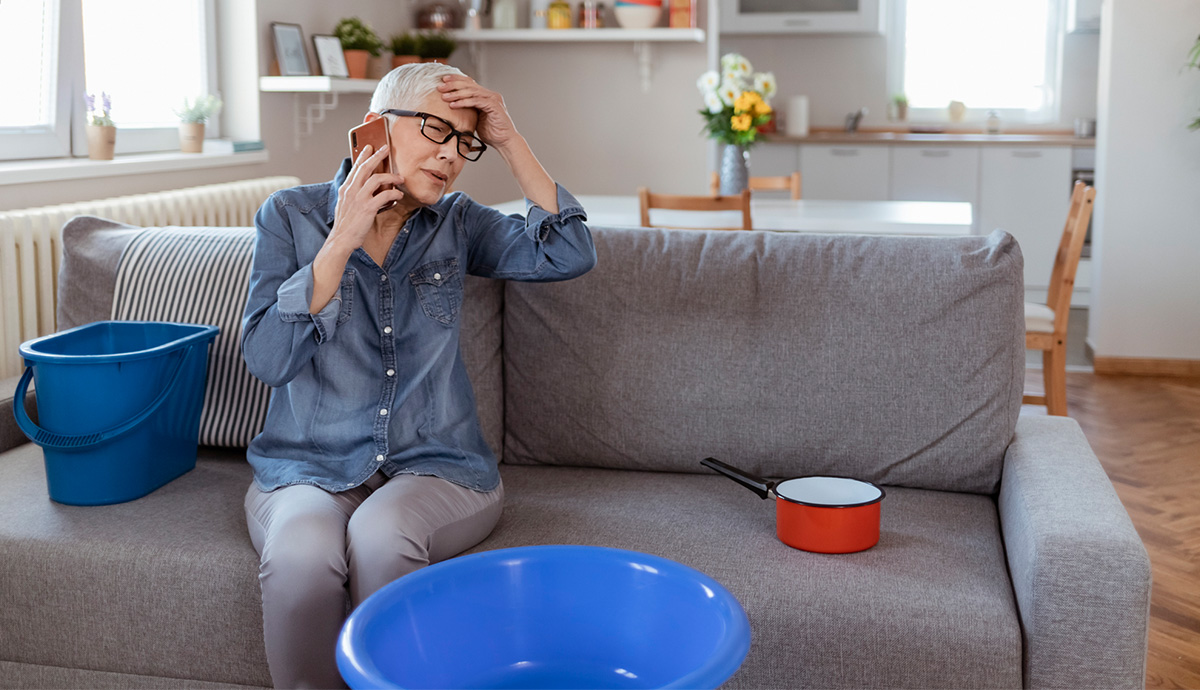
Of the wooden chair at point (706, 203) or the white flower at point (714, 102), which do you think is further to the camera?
the white flower at point (714, 102)

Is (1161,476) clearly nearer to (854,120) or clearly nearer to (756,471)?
(756,471)

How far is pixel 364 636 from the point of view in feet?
3.14

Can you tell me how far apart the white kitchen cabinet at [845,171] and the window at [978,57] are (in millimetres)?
760

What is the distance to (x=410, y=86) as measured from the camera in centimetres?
153

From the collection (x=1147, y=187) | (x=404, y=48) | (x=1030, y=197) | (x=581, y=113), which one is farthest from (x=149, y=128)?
(x=1030, y=197)

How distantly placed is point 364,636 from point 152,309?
1252mm

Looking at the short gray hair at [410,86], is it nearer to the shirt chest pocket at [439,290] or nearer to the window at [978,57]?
the shirt chest pocket at [439,290]

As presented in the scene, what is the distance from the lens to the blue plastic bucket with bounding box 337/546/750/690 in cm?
103

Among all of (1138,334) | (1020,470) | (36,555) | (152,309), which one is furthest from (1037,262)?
(36,555)

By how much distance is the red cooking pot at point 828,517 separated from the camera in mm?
1492

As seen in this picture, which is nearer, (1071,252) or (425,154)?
(425,154)

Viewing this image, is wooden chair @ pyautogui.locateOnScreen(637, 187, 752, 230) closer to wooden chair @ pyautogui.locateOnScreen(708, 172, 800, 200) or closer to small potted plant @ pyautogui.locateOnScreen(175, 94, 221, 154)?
wooden chair @ pyautogui.locateOnScreen(708, 172, 800, 200)

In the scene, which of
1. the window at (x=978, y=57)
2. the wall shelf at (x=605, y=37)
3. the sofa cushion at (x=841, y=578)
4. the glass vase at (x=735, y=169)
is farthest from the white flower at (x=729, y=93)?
the window at (x=978, y=57)

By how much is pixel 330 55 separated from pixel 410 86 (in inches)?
A: 104
